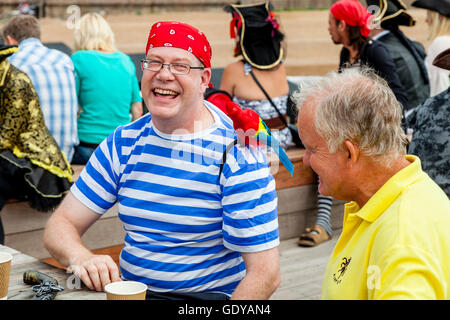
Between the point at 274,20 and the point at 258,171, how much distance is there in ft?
9.99

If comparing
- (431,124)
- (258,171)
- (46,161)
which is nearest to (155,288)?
(258,171)

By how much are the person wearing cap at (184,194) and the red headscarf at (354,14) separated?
8.99ft

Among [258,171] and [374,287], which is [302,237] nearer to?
[258,171]

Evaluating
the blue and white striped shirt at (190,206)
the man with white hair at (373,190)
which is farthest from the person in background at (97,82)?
the man with white hair at (373,190)

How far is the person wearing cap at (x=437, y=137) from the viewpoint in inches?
106

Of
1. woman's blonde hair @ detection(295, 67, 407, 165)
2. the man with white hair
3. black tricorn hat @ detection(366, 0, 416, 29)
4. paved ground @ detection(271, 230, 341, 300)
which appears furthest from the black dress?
woman's blonde hair @ detection(295, 67, 407, 165)

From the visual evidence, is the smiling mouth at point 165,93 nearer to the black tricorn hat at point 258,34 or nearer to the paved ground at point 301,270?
the paved ground at point 301,270

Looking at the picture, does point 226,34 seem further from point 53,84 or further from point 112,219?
point 112,219

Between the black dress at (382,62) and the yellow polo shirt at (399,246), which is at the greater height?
the yellow polo shirt at (399,246)

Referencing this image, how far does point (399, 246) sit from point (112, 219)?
10.1 ft

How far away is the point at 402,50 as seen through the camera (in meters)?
5.01

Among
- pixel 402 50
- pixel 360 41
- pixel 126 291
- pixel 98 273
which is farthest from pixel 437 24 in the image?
pixel 126 291

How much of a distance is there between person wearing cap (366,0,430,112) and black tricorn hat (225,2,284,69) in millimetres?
756

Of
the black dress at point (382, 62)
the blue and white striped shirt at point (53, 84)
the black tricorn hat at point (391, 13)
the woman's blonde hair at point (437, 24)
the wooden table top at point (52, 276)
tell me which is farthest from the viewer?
the black tricorn hat at point (391, 13)
